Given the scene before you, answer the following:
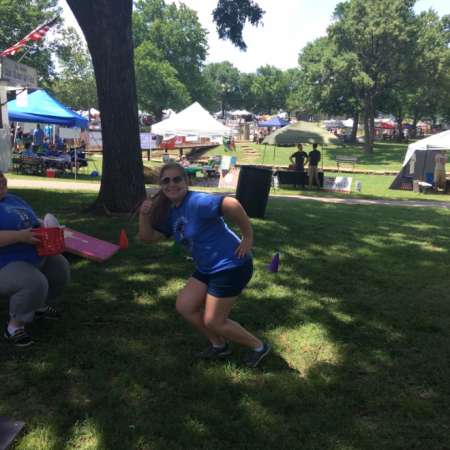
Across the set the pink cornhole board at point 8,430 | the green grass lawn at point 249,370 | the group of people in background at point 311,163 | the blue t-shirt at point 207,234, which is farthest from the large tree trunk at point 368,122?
the pink cornhole board at point 8,430

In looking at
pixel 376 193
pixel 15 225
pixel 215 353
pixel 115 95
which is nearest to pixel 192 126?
pixel 376 193

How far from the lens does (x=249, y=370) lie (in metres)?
3.38

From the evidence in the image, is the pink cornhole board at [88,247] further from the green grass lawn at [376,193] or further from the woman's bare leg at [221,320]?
the green grass lawn at [376,193]

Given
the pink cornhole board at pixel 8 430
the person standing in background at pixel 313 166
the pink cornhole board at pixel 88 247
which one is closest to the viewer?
the pink cornhole board at pixel 8 430

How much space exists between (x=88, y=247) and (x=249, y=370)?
3142 millimetres

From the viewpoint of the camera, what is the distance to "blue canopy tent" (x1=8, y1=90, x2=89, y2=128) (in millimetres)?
16016

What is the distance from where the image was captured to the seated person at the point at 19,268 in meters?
3.32

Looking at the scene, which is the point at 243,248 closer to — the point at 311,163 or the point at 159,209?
the point at 159,209

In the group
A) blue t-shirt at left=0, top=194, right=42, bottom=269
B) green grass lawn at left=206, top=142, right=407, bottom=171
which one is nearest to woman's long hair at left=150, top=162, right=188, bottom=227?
blue t-shirt at left=0, top=194, right=42, bottom=269

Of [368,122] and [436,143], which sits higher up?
[368,122]

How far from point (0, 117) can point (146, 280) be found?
19.7 ft

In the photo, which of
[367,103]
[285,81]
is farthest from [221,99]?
[367,103]

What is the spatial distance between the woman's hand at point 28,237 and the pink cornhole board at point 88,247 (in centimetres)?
213

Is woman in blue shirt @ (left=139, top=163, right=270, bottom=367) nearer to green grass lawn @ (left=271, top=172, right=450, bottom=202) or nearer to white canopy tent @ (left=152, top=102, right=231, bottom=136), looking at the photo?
green grass lawn @ (left=271, top=172, right=450, bottom=202)
